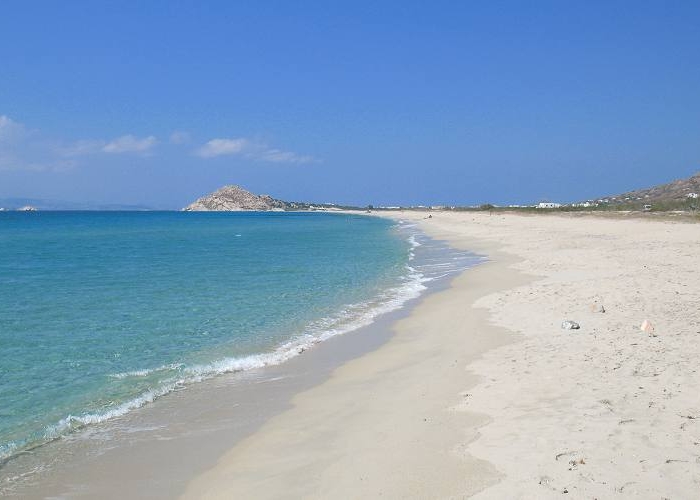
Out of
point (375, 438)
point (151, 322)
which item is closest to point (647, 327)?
point (375, 438)

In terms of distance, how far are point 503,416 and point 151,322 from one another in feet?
35.2

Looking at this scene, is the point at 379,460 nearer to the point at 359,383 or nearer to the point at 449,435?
the point at 449,435

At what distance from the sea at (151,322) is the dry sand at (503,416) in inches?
105

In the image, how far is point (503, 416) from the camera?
22.1ft

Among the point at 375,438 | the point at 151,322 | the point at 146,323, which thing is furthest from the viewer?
the point at 151,322

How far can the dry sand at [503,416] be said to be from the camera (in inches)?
203

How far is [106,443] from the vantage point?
23.3 feet

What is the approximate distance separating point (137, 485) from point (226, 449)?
3.87ft

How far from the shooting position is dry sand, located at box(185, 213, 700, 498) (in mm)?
5145

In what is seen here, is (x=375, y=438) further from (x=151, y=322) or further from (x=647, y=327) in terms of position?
(x=151, y=322)

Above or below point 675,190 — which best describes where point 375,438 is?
below

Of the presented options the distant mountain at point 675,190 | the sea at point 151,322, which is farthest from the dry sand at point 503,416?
the distant mountain at point 675,190

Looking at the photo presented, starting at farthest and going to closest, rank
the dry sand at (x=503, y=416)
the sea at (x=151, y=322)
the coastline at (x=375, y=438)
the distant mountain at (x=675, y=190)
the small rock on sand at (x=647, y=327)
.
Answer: the distant mountain at (x=675, y=190)
the small rock on sand at (x=647, y=327)
the sea at (x=151, y=322)
the coastline at (x=375, y=438)
the dry sand at (x=503, y=416)

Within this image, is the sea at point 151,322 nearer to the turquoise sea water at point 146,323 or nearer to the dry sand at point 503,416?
the turquoise sea water at point 146,323
